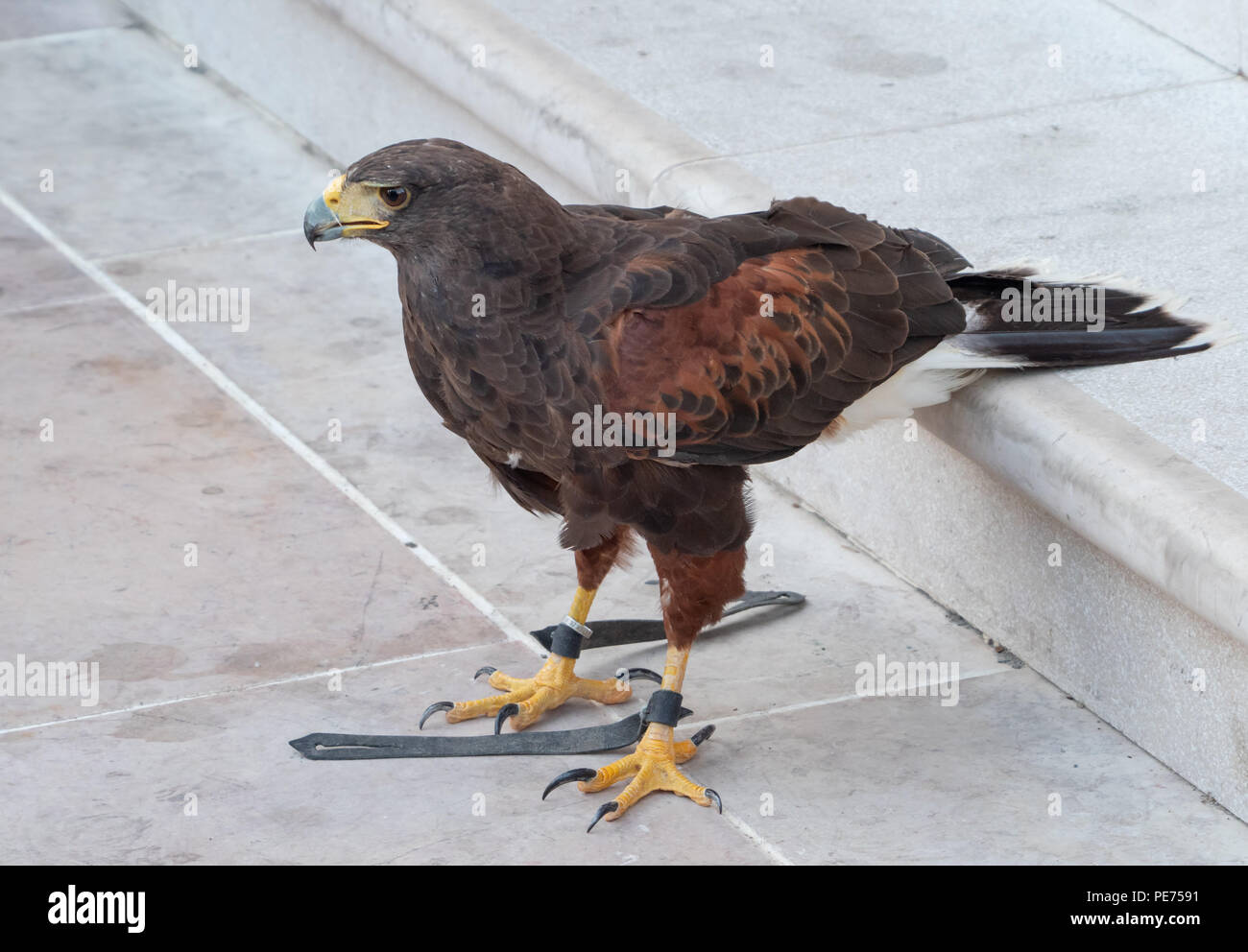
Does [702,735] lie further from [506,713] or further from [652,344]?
[652,344]

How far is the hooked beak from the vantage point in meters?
3.51

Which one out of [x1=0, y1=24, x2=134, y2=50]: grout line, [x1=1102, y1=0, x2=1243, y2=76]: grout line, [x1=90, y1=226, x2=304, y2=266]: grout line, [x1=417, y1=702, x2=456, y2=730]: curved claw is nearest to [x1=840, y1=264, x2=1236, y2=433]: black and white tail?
[x1=417, y1=702, x2=456, y2=730]: curved claw

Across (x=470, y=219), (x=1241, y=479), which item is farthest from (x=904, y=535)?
(x=470, y=219)

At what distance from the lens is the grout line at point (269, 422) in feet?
15.3

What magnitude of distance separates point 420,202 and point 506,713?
4.03 ft

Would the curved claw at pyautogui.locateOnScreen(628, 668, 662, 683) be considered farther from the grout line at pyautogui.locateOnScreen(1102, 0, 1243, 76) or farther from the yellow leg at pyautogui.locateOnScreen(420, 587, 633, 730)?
the grout line at pyautogui.locateOnScreen(1102, 0, 1243, 76)

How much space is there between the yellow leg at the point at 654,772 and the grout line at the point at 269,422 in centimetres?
61

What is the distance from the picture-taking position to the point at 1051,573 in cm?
428

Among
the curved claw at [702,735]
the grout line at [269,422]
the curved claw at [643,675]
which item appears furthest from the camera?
the grout line at [269,422]

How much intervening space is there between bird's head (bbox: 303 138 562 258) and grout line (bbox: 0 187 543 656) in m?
Result: 1.32

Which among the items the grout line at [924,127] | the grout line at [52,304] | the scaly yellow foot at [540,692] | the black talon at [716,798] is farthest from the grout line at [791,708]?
the grout line at [52,304]

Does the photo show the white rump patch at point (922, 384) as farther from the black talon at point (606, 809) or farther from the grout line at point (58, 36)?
the grout line at point (58, 36)

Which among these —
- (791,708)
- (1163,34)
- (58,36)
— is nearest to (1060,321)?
(791,708)

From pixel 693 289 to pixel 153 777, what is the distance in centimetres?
154
